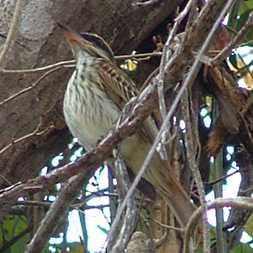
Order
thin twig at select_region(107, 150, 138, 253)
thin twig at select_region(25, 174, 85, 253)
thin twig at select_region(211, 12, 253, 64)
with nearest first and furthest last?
thin twig at select_region(107, 150, 138, 253), thin twig at select_region(211, 12, 253, 64), thin twig at select_region(25, 174, 85, 253)

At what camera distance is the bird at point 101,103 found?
3145 mm

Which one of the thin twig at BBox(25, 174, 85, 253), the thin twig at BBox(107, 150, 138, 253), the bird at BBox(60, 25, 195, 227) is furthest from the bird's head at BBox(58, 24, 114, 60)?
the thin twig at BBox(107, 150, 138, 253)

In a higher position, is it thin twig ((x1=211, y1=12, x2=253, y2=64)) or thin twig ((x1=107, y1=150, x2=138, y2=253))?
thin twig ((x1=211, y1=12, x2=253, y2=64))

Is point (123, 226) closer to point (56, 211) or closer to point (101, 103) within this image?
point (56, 211)

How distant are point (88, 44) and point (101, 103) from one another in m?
0.23

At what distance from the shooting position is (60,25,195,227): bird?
10.3 feet

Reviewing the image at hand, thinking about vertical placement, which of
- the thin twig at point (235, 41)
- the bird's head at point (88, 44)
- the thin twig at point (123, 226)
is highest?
the bird's head at point (88, 44)

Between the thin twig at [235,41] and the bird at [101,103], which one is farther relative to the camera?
the bird at [101,103]

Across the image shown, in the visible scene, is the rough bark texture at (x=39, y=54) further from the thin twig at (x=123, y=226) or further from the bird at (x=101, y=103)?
the thin twig at (x=123, y=226)

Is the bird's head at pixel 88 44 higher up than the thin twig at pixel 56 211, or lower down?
higher up

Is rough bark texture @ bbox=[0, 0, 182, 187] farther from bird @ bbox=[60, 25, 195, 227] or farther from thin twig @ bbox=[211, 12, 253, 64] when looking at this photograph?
thin twig @ bbox=[211, 12, 253, 64]

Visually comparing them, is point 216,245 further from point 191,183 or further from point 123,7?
point 123,7

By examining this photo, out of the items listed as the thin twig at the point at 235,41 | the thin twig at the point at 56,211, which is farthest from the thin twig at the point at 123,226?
the thin twig at the point at 235,41

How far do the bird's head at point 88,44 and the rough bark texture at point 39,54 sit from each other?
0.09 feet
